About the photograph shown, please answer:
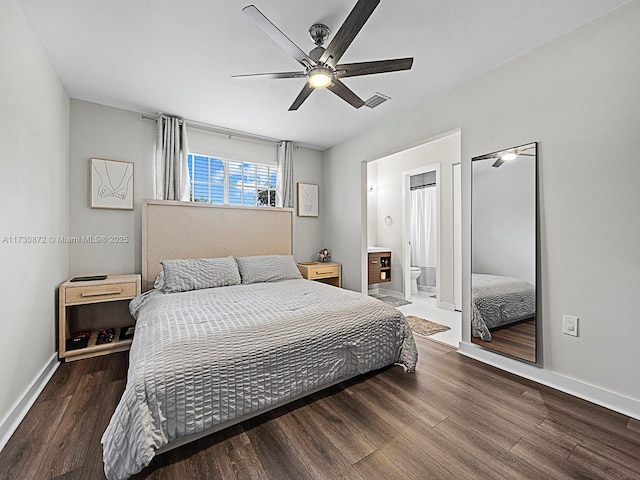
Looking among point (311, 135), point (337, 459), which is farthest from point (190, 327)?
point (311, 135)

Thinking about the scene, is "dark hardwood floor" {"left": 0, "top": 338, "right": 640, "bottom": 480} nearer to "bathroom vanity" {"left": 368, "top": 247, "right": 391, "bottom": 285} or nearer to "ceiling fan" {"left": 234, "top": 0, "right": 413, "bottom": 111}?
"ceiling fan" {"left": 234, "top": 0, "right": 413, "bottom": 111}

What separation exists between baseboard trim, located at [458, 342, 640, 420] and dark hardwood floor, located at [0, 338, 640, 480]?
0.07 meters

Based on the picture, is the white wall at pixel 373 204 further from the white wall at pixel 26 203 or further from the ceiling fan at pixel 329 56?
the white wall at pixel 26 203

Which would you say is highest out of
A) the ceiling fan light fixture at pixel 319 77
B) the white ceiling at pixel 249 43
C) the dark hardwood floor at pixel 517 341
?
the white ceiling at pixel 249 43

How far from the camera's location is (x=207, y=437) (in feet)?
5.47

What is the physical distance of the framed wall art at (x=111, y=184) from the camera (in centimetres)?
315

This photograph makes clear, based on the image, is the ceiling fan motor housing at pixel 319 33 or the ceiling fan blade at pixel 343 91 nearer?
the ceiling fan motor housing at pixel 319 33

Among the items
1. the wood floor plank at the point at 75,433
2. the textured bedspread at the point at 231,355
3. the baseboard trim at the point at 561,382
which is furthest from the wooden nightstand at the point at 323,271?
the wood floor plank at the point at 75,433

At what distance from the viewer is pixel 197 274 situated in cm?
309

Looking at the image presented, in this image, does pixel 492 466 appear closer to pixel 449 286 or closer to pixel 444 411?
pixel 444 411

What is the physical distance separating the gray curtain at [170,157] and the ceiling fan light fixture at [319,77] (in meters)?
2.24

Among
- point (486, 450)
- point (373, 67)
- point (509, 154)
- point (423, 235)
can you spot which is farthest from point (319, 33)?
point (423, 235)

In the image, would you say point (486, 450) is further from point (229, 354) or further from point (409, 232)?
point (409, 232)

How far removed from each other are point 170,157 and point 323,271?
2542mm
